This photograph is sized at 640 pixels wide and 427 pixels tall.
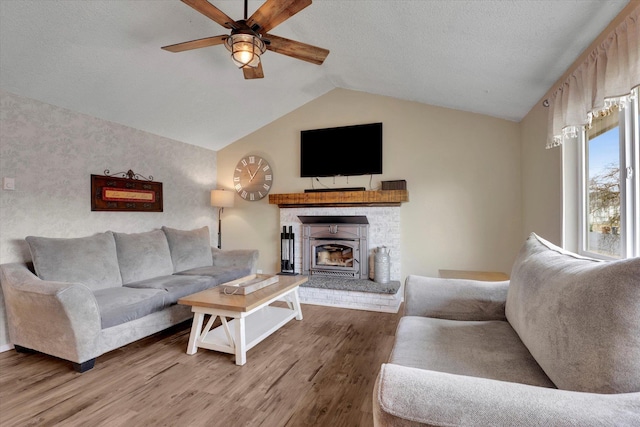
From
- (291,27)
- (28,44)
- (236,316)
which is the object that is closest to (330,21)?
(291,27)

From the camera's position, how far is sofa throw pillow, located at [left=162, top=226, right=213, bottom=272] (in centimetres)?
370

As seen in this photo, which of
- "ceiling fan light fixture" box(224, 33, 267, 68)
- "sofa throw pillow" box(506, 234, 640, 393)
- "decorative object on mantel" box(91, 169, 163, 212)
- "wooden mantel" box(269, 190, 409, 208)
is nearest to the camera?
"sofa throw pillow" box(506, 234, 640, 393)

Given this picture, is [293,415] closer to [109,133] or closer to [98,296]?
[98,296]

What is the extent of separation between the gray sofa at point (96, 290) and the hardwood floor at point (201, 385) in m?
0.17

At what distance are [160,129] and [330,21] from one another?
8.47ft

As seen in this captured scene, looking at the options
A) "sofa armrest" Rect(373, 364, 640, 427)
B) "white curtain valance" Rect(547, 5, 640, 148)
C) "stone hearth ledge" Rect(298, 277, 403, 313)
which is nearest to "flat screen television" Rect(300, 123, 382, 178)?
"stone hearth ledge" Rect(298, 277, 403, 313)

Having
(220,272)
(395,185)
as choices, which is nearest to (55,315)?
(220,272)

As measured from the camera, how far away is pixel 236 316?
87.8 inches

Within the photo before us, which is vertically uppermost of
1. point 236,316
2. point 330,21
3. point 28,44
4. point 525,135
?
point 330,21

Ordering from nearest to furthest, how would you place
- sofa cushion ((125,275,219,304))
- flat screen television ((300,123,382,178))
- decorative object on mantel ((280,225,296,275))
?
sofa cushion ((125,275,219,304)) < flat screen television ((300,123,382,178)) < decorative object on mantel ((280,225,296,275))

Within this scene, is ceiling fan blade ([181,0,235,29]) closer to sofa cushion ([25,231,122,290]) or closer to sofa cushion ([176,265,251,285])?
sofa cushion ([25,231,122,290])

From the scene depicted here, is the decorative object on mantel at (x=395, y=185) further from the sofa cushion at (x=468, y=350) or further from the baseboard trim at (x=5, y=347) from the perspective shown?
the baseboard trim at (x=5, y=347)

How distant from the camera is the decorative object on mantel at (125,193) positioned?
10.8 ft

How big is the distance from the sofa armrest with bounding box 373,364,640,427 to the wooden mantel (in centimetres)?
307
